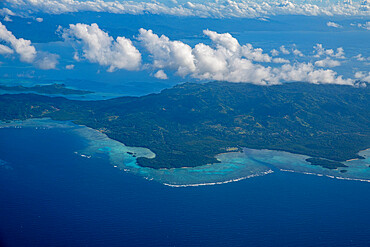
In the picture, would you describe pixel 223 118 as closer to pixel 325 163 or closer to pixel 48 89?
pixel 325 163

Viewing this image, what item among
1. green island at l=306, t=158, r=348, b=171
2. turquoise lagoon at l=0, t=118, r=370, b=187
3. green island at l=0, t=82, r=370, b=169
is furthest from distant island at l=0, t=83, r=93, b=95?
green island at l=306, t=158, r=348, b=171

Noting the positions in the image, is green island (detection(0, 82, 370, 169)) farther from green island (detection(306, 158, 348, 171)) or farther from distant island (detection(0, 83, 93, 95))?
distant island (detection(0, 83, 93, 95))

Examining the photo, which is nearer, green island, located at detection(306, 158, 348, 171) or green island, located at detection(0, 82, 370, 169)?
green island, located at detection(306, 158, 348, 171)

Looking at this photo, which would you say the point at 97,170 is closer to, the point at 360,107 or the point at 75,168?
the point at 75,168

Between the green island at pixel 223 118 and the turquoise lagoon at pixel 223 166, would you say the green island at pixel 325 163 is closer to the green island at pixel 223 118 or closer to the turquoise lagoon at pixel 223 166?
the green island at pixel 223 118

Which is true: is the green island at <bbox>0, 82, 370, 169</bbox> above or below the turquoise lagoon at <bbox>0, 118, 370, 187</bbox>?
above

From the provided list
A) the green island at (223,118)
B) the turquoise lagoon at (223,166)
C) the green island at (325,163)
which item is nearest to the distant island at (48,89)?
the green island at (223,118)

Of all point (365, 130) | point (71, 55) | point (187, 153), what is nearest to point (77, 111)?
point (187, 153)

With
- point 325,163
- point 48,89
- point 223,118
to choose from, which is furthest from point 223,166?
point 48,89
